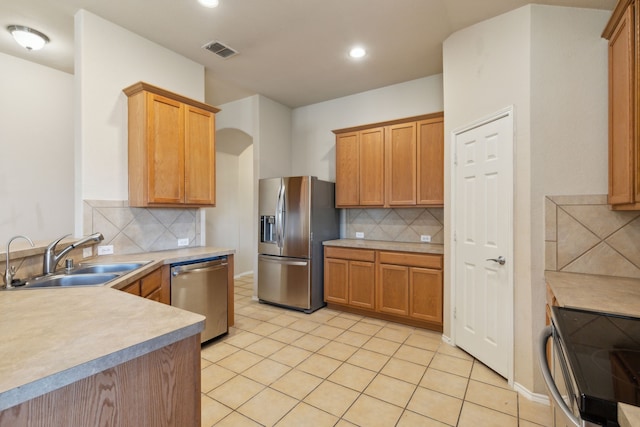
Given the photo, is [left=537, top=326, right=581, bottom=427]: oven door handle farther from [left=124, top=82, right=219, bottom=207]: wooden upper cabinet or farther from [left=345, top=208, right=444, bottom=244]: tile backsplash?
[left=124, top=82, right=219, bottom=207]: wooden upper cabinet

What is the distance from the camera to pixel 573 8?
2.07 metres

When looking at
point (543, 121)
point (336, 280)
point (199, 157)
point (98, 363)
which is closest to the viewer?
point (98, 363)

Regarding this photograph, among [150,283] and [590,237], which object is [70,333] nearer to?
[150,283]

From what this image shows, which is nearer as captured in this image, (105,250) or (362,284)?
(105,250)

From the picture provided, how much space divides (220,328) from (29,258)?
5.40 feet

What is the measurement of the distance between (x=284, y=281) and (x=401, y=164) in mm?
2119

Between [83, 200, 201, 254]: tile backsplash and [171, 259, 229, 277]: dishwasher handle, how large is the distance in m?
0.64

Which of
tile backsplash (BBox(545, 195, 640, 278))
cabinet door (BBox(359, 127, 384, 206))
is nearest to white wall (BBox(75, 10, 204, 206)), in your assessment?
cabinet door (BBox(359, 127, 384, 206))

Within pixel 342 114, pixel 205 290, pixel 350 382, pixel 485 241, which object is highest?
pixel 342 114

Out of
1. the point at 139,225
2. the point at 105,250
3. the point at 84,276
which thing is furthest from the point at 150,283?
the point at 139,225

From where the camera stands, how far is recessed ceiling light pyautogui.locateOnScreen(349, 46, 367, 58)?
10.4 feet

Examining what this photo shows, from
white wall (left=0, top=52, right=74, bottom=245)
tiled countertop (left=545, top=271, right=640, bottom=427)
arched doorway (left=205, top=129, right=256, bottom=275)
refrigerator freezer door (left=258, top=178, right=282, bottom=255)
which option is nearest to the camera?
tiled countertop (left=545, top=271, right=640, bottom=427)

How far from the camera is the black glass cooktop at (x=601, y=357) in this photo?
0.74 m

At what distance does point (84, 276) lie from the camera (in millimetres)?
1959
